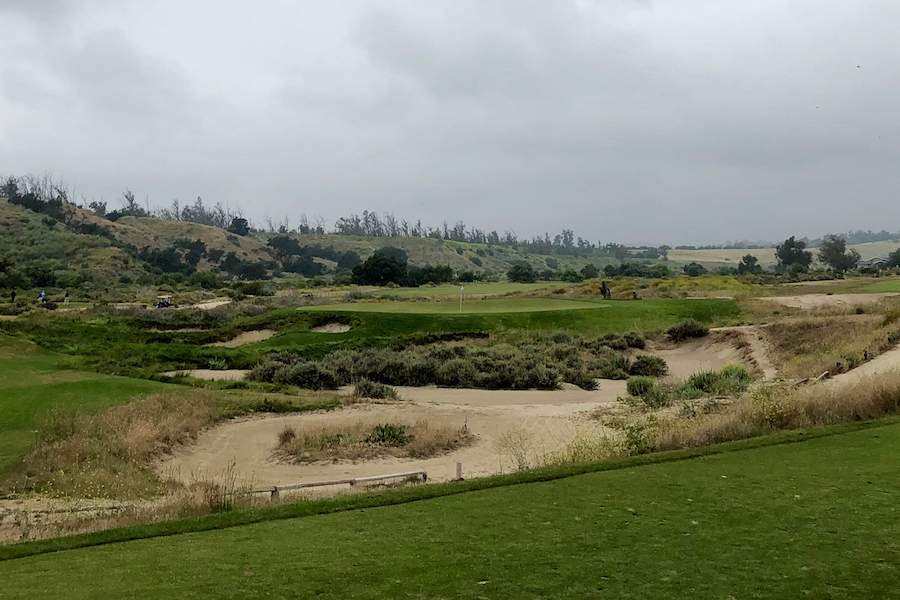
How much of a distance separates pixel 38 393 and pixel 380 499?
13.3 meters

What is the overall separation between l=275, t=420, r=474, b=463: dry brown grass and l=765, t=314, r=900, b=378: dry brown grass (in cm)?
1126

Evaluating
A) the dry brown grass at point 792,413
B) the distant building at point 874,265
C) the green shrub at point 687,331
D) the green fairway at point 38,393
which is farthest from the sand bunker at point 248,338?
the distant building at point 874,265

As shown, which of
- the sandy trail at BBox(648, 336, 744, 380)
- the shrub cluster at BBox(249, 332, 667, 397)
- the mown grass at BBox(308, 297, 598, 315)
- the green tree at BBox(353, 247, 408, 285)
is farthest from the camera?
the green tree at BBox(353, 247, 408, 285)

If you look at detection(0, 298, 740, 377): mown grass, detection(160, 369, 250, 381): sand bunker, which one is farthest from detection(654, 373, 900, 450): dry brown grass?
detection(0, 298, 740, 377): mown grass

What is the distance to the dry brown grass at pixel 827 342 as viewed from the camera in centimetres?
2131

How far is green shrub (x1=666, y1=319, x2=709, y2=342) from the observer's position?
112 ft

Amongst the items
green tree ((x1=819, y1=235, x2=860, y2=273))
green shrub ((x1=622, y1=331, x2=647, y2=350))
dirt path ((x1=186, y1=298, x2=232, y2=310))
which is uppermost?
green tree ((x1=819, y1=235, x2=860, y2=273))

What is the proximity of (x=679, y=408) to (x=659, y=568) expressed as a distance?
14.3m

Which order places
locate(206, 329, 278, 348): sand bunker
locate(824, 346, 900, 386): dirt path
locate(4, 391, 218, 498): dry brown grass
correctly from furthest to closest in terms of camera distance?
locate(206, 329, 278, 348): sand bunker
locate(824, 346, 900, 386): dirt path
locate(4, 391, 218, 498): dry brown grass

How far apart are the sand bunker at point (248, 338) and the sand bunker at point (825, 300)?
2954 cm

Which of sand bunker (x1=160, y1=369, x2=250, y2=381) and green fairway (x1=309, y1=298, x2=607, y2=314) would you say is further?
green fairway (x1=309, y1=298, x2=607, y2=314)

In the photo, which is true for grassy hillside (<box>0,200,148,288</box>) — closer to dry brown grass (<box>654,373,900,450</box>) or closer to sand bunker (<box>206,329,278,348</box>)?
sand bunker (<box>206,329,278,348</box>)

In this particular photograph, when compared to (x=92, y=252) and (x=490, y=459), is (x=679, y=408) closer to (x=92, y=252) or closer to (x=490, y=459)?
(x=490, y=459)

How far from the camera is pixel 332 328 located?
124 feet
